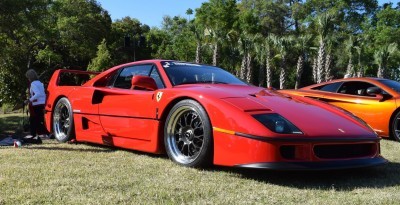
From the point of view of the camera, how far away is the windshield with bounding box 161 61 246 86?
4.98m

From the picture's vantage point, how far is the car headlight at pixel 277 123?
12.3 ft

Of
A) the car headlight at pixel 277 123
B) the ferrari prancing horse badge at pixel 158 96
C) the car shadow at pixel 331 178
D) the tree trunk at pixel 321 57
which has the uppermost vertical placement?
the tree trunk at pixel 321 57

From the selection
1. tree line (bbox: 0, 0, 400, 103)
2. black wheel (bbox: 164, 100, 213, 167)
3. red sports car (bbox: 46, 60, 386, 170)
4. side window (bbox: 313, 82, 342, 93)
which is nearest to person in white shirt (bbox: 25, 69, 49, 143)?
red sports car (bbox: 46, 60, 386, 170)

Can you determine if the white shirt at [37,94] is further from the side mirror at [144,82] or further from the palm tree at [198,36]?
the palm tree at [198,36]

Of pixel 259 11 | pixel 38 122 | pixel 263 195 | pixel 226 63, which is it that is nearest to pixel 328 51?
pixel 226 63

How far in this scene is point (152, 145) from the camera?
186 inches

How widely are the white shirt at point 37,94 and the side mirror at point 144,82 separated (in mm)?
3305

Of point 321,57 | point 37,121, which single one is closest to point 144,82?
point 37,121

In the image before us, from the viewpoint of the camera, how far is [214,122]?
405cm

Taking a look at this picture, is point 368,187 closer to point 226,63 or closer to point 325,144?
point 325,144

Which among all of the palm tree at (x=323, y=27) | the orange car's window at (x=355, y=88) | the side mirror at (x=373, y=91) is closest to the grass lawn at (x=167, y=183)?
the side mirror at (x=373, y=91)

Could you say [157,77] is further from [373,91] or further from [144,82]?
[373,91]

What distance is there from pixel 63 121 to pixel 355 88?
17.7 feet

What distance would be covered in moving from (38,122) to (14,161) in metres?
2.94
